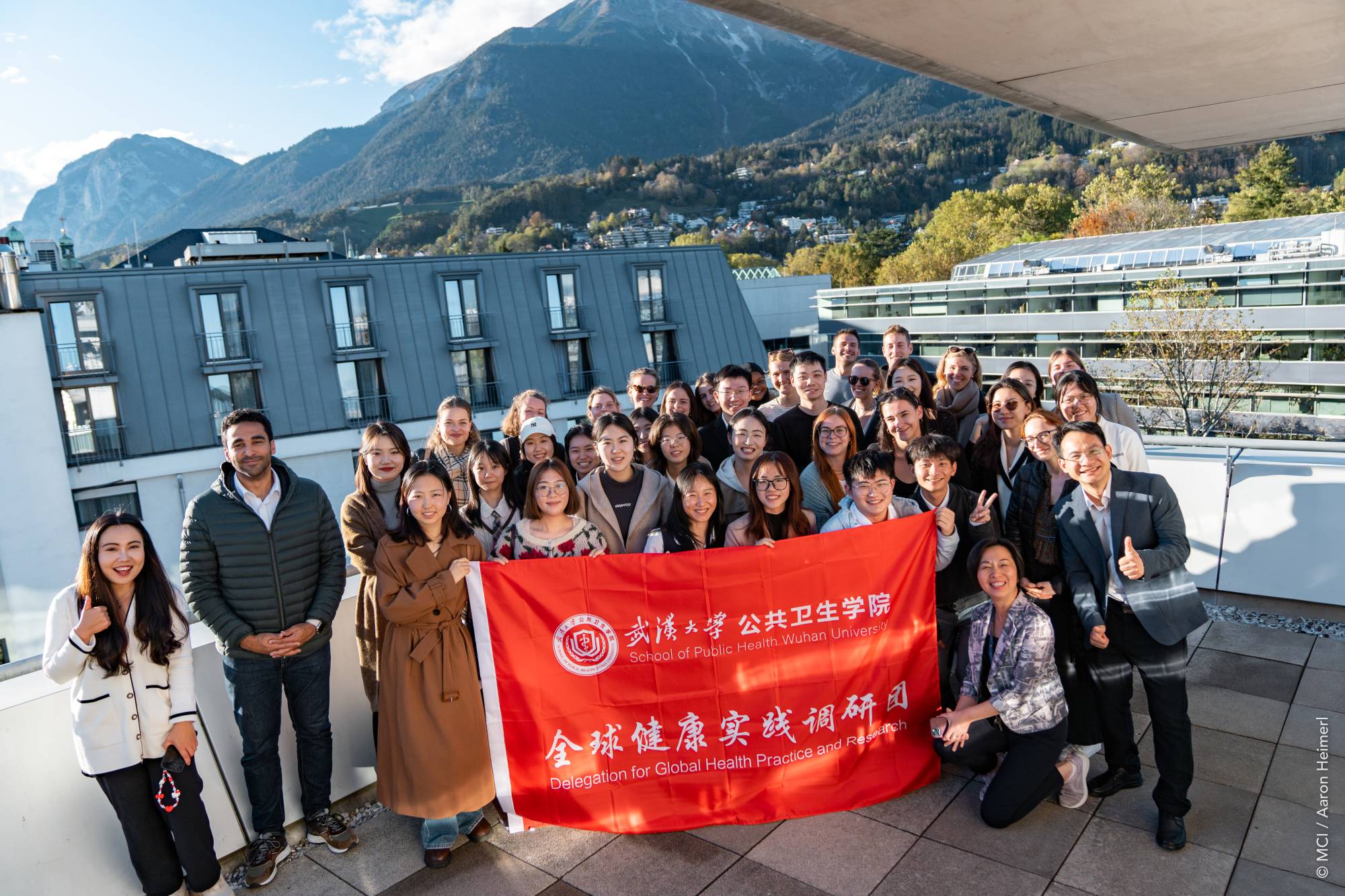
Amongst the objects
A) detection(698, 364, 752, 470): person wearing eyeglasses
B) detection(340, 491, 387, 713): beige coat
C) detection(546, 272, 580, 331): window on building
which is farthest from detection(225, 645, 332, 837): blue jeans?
detection(546, 272, 580, 331): window on building

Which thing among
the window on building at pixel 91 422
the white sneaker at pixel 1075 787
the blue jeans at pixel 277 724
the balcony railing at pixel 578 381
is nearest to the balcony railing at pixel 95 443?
the window on building at pixel 91 422

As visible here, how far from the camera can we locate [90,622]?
2.96 meters

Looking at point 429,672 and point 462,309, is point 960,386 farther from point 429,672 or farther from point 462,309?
point 462,309

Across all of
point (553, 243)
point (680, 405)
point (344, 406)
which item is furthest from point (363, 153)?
point (680, 405)

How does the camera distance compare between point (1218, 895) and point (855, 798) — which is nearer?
point (1218, 895)

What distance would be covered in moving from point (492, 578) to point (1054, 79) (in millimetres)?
3741

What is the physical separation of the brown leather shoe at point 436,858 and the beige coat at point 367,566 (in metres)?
0.67

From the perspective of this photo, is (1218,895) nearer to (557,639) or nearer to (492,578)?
(557,639)

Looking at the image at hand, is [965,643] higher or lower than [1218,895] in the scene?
higher

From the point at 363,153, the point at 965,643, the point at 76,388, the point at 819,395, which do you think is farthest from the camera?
the point at 363,153

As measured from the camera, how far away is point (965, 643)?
394 centimetres

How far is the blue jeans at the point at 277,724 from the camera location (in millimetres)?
3502

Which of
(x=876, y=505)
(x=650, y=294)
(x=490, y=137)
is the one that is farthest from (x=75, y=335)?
(x=490, y=137)

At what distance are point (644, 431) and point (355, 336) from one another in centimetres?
2101
